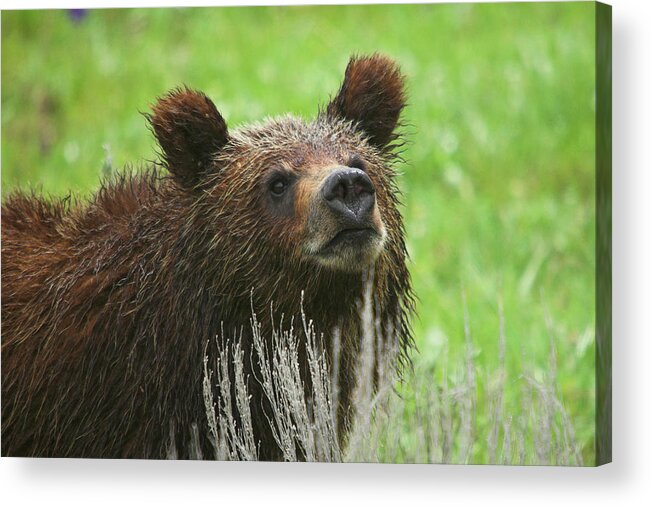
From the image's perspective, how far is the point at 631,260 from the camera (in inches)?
216

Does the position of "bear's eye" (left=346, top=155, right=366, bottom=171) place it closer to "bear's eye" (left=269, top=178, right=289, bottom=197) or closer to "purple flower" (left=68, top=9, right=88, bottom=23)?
"bear's eye" (left=269, top=178, right=289, bottom=197)

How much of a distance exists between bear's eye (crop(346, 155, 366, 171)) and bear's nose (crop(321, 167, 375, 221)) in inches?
12.1

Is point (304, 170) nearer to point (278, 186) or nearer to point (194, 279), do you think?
point (278, 186)

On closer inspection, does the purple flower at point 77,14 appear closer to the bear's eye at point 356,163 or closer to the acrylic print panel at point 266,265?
the acrylic print panel at point 266,265

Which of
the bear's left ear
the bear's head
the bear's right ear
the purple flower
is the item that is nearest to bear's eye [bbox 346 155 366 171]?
the bear's head

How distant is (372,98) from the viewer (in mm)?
5453

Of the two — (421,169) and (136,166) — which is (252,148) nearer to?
(136,166)

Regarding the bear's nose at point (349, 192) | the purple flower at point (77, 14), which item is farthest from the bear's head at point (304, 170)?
the purple flower at point (77, 14)

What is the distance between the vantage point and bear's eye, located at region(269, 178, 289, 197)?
5.17 metres

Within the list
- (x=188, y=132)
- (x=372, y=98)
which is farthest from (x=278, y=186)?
(x=372, y=98)

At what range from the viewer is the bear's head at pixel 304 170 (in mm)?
4957

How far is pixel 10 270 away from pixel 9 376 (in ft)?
1.52

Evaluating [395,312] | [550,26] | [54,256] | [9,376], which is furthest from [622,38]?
[9,376]

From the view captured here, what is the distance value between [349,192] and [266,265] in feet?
1.71
